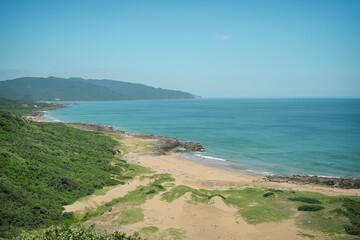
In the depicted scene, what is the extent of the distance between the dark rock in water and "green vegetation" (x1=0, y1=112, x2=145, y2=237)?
951 inches

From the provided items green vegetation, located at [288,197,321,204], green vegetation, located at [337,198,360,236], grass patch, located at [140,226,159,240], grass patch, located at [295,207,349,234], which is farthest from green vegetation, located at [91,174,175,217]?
green vegetation, located at [337,198,360,236]

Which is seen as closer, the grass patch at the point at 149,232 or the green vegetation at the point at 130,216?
the grass patch at the point at 149,232

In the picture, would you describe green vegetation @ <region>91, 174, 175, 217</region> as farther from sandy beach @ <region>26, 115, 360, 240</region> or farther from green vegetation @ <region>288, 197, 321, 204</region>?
green vegetation @ <region>288, 197, 321, 204</region>

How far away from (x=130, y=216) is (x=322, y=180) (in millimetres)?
31453

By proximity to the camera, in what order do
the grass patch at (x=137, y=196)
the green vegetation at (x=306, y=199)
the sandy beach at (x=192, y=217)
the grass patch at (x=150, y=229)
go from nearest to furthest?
the sandy beach at (x=192, y=217)
the grass patch at (x=150, y=229)
the green vegetation at (x=306, y=199)
the grass patch at (x=137, y=196)

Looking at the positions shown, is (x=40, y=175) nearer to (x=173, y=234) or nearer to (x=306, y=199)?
(x=173, y=234)

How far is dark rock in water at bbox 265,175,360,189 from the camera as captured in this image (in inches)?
1353

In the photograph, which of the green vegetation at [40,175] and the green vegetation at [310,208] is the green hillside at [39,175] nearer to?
the green vegetation at [40,175]

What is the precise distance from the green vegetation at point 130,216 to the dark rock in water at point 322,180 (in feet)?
79.4

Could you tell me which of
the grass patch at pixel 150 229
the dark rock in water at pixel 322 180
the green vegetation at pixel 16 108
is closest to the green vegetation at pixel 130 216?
the grass patch at pixel 150 229

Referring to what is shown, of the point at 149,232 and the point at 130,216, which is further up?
the point at 149,232

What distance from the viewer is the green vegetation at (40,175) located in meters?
18.4

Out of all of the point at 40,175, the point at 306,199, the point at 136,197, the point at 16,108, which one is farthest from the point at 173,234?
the point at 16,108

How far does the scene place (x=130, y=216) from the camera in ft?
68.3
